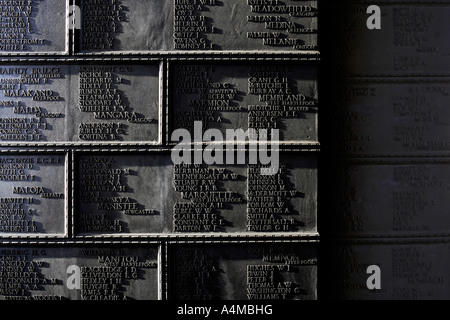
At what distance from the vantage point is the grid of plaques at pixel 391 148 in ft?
13.6

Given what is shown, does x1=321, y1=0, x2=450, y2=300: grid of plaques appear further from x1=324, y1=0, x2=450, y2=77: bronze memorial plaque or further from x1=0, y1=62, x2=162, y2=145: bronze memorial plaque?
x1=0, y1=62, x2=162, y2=145: bronze memorial plaque

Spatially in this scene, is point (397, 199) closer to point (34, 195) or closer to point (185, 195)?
point (185, 195)

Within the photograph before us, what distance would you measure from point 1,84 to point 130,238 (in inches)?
87.1

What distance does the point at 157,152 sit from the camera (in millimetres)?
3773

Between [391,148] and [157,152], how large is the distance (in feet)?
9.11

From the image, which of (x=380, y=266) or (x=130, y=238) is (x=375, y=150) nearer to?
(x=380, y=266)

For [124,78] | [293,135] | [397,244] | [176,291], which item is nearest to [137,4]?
[124,78]

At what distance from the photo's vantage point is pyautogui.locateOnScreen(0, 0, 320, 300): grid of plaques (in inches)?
148

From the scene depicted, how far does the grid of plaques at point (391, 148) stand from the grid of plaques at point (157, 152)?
0.58 meters

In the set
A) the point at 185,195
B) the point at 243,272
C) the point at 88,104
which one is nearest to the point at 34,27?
the point at 88,104

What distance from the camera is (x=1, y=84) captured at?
12.5ft

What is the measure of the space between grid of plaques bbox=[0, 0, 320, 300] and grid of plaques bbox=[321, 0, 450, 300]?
58 centimetres

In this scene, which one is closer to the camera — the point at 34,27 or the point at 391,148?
the point at 34,27

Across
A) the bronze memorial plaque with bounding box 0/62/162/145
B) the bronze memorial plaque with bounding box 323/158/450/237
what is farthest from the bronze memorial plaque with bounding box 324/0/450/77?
the bronze memorial plaque with bounding box 0/62/162/145
